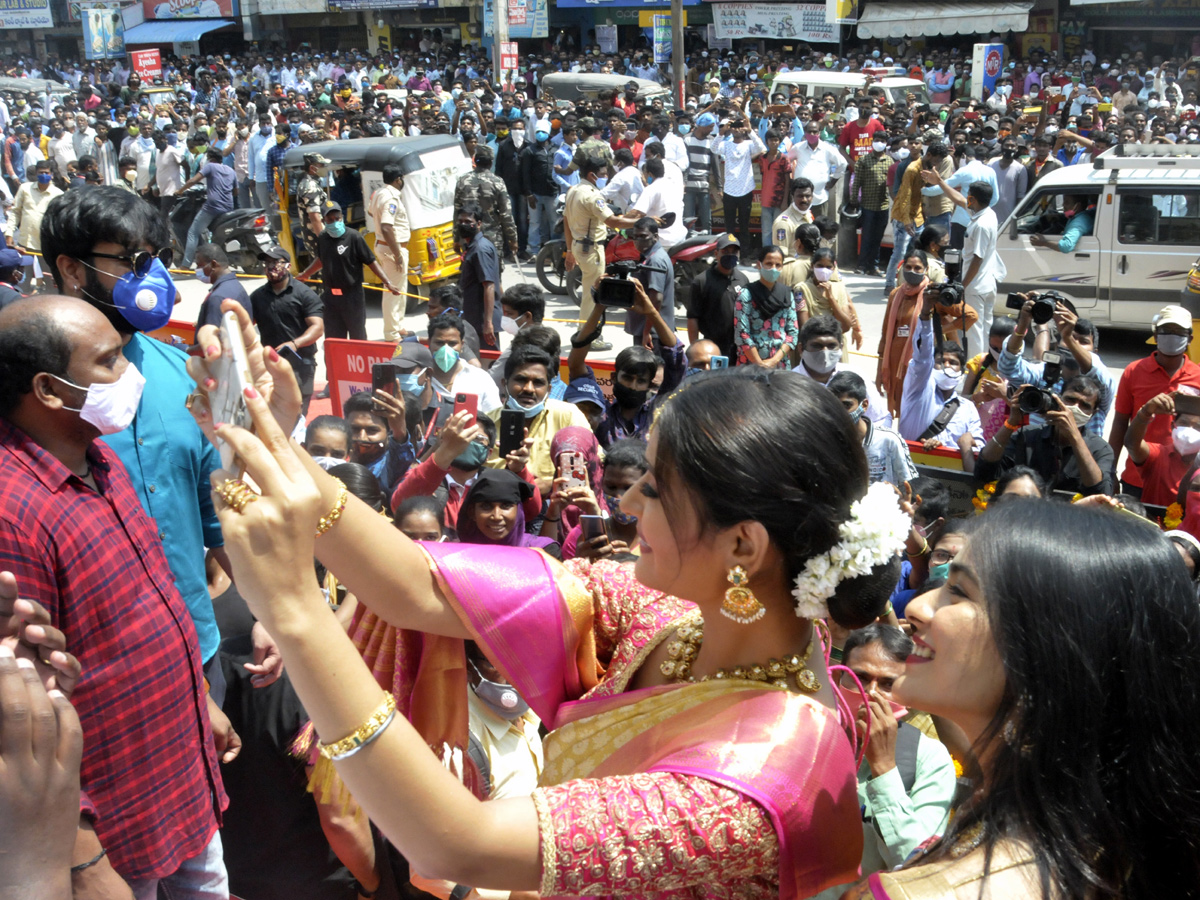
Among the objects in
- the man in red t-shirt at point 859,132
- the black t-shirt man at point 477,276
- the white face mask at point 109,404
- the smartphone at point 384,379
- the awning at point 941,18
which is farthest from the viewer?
the awning at point 941,18

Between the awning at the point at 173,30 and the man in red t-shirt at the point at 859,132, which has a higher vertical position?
the awning at the point at 173,30

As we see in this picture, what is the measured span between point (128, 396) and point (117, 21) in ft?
134

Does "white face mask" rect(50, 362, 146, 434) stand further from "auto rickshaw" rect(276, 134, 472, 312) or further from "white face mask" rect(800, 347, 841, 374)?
"auto rickshaw" rect(276, 134, 472, 312)

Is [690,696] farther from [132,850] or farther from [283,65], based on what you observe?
[283,65]

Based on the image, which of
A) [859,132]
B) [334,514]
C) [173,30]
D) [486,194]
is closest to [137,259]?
[334,514]

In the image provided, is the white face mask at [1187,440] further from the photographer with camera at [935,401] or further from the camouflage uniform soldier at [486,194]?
the camouflage uniform soldier at [486,194]

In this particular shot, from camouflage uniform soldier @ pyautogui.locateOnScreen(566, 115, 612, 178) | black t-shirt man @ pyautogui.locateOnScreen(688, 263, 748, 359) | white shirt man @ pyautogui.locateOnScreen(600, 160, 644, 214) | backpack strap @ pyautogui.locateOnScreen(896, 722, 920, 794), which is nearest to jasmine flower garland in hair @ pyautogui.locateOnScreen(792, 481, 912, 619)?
backpack strap @ pyautogui.locateOnScreen(896, 722, 920, 794)

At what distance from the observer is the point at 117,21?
37.6 metres

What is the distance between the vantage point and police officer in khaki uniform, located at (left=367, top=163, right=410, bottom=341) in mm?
10141

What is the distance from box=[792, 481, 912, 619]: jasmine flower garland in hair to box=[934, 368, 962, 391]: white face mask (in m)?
5.38

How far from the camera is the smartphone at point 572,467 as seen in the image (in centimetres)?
438

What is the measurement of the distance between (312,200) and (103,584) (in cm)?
800

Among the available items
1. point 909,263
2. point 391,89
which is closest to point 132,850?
point 909,263

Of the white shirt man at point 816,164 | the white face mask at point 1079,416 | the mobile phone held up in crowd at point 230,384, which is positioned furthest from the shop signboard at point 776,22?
the mobile phone held up in crowd at point 230,384
